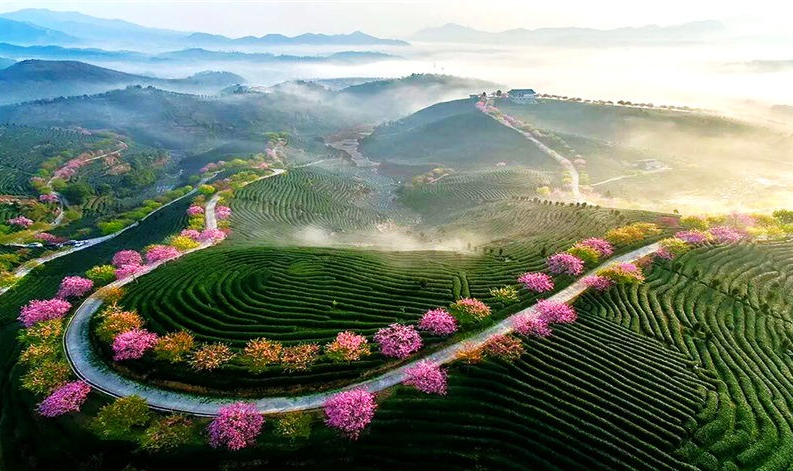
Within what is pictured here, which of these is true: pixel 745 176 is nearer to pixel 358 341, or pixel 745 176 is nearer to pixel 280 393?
pixel 358 341

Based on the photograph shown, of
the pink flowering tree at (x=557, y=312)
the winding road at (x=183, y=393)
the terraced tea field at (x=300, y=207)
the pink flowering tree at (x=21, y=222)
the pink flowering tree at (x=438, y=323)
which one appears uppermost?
the pink flowering tree at (x=557, y=312)

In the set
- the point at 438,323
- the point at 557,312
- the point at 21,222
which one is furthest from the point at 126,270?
the point at 21,222

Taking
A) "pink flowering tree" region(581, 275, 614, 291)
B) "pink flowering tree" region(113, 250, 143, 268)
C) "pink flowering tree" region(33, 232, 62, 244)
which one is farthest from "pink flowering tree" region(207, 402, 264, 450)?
"pink flowering tree" region(33, 232, 62, 244)

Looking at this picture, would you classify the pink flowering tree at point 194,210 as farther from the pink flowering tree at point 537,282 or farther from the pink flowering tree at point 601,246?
the pink flowering tree at point 601,246

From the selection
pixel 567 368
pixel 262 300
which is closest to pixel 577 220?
pixel 567 368

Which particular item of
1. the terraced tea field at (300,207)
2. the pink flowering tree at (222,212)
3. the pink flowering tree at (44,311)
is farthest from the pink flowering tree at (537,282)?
the pink flowering tree at (222,212)

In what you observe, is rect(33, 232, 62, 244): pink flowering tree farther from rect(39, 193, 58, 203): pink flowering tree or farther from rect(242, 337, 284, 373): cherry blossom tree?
rect(242, 337, 284, 373): cherry blossom tree
